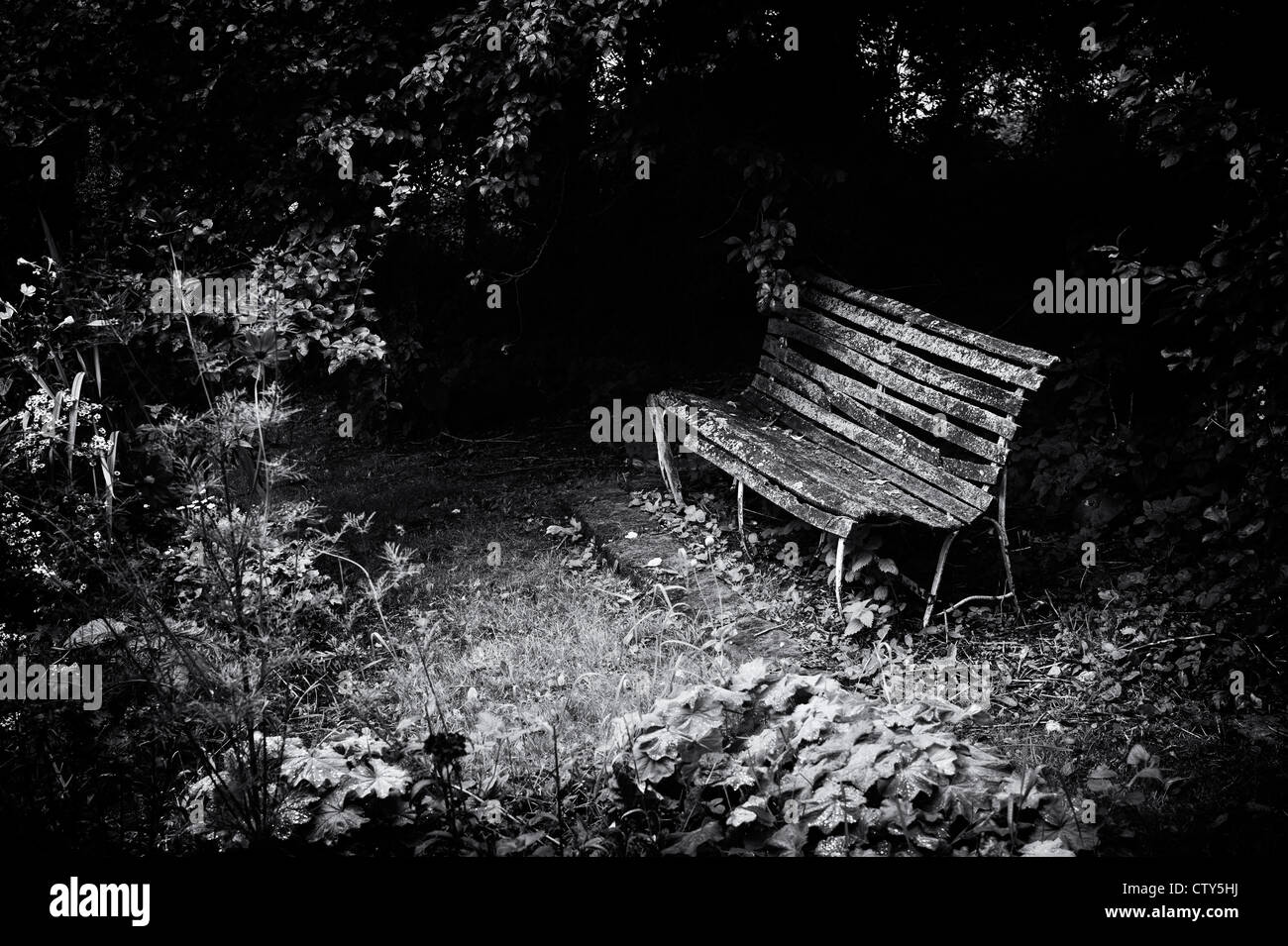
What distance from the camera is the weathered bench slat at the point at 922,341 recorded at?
364 cm

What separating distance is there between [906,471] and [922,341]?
2.16 ft

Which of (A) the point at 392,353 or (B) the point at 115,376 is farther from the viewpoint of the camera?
(A) the point at 392,353

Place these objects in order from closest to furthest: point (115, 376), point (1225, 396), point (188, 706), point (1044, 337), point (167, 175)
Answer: point (188, 706) → point (1225, 396) → point (115, 376) → point (167, 175) → point (1044, 337)

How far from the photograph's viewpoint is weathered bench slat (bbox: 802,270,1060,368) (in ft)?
12.0

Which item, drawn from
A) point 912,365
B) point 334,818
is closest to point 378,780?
point 334,818

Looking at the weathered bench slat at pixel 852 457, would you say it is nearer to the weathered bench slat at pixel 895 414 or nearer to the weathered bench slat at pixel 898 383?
the weathered bench slat at pixel 895 414

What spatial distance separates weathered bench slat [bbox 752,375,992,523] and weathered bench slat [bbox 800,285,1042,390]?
481 mm

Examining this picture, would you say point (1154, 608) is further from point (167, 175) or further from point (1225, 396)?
point (167, 175)

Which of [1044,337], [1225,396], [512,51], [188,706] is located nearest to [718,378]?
[1044,337]

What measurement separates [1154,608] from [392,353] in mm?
4517

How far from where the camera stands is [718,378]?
6430mm

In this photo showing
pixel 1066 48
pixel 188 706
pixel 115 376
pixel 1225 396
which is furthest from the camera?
pixel 1066 48

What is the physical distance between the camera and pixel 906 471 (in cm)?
402

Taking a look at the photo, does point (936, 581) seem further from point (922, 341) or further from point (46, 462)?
point (46, 462)
